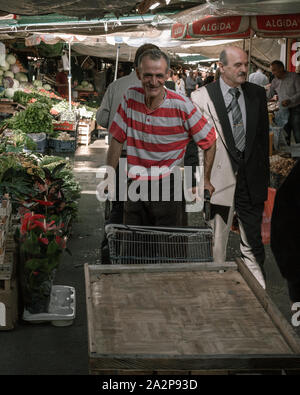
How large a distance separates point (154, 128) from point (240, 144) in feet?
3.65

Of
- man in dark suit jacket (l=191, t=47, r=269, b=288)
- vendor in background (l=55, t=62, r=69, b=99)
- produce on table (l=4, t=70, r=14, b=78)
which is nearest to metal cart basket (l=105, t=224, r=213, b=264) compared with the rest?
man in dark suit jacket (l=191, t=47, r=269, b=288)

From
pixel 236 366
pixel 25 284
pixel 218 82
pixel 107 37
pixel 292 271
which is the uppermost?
pixel 107 37

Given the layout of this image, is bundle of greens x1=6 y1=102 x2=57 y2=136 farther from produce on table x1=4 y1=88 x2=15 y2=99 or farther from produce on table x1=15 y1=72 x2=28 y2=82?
produce on table x1=15 y1=72 x2=28 y2=82

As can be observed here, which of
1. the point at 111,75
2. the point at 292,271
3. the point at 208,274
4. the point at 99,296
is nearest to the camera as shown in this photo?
the point at 292,271

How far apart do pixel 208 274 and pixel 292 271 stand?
46.6 inches

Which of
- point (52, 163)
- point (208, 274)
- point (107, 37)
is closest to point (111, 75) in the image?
point (107, 37)

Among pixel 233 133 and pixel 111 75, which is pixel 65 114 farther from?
pixel 111 75

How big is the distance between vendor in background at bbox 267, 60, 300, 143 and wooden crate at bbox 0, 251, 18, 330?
30.1ft

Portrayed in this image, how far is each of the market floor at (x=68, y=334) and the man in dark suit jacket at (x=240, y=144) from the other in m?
0.88

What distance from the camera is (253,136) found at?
532 centimetres

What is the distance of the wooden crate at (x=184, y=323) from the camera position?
8.17 ft

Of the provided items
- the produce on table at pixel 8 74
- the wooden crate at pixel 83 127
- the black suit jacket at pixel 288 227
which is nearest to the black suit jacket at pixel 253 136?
the black suit jacket at pixel 288 227

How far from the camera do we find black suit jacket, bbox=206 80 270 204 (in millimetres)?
5305

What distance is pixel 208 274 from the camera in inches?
140
